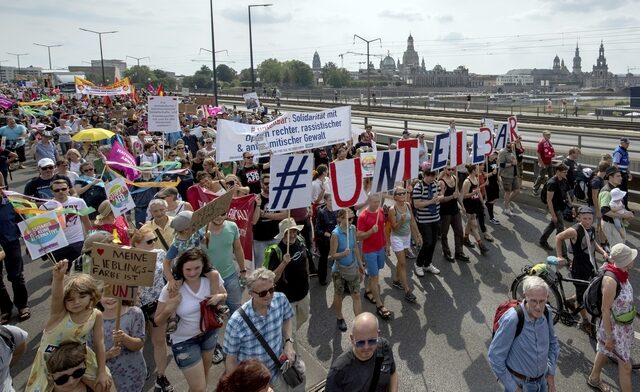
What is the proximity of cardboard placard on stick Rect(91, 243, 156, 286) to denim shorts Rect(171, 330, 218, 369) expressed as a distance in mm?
653

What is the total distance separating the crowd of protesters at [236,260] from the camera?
3.12 meters

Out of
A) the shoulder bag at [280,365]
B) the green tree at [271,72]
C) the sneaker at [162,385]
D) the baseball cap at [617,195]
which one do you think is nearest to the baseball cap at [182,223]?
the shoulder bag at [280,365]

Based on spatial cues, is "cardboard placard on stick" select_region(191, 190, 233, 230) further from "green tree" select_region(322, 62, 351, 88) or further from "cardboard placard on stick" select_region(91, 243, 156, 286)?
"green tree" select_region(322, 62, 351, 88)

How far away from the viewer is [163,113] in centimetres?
1088

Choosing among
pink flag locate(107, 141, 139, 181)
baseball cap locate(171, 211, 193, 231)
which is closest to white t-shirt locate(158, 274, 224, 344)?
baseball cap locate(171, 211, 193, 231)

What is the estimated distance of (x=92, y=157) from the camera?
38.4ft

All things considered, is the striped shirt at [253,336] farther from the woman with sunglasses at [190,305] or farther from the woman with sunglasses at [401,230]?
the woman with sunglasses at [401,230]

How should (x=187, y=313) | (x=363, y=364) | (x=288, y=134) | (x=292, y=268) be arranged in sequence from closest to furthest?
(x=363, y=364) < (x=187, y=313) < (x=292, y=268) < (x=288, y=134)

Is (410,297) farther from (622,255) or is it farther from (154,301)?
(154,301)

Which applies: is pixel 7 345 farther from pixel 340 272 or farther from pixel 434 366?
pixel 434 366

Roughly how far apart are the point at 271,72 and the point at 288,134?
132 metres

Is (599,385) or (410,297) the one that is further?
(410,297)

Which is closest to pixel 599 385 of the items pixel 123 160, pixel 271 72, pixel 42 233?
pixel 42 233

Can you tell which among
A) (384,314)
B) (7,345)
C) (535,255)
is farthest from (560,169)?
(7,345)
